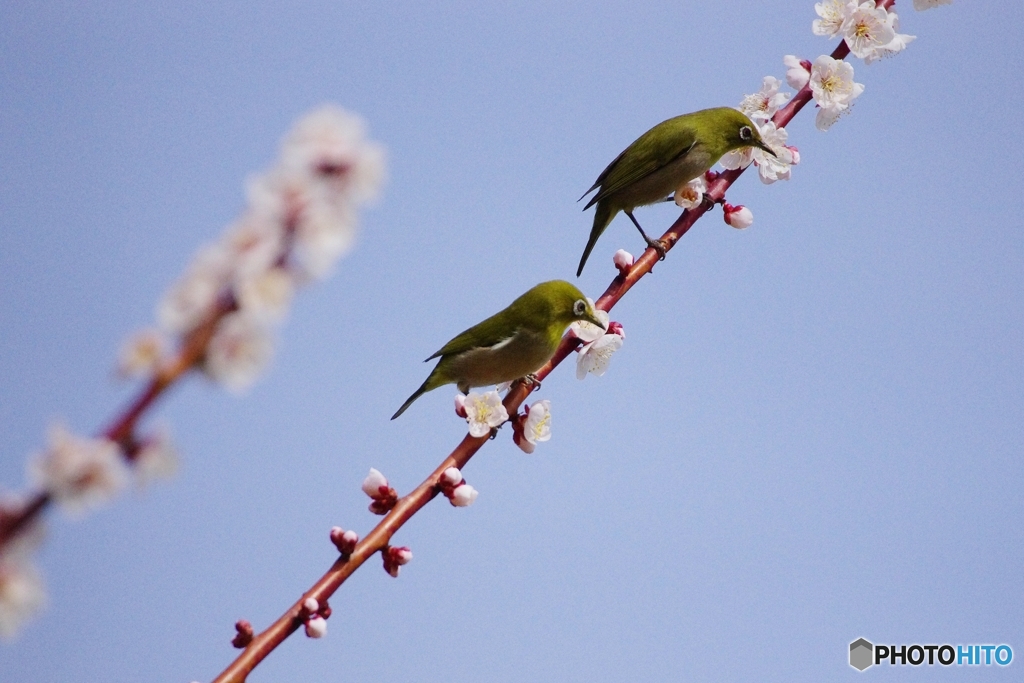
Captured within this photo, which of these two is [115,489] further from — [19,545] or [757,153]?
[757,153]

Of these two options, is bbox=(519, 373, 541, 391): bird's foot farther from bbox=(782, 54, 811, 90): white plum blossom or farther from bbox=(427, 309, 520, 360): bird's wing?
bbox=(782, 54, 811, 90): white plum blossom

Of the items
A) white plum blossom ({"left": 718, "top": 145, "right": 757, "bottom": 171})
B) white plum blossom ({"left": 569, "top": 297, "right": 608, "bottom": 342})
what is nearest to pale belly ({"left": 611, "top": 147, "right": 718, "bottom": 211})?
white plum blossom ({"left": 718, "top": 145, "right": 757, "bottom": 171})

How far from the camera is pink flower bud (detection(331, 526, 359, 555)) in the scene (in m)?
1.87

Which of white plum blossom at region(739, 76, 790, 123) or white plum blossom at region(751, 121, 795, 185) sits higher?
white plum blossom at region(739, 76, 790, 123)

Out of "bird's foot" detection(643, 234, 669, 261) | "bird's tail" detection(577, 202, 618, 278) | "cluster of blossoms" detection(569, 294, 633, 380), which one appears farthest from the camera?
"bird's tail" detection(577, 202, 618, 278)

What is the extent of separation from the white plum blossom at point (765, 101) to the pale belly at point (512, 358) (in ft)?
4.22

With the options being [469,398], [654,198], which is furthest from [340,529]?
[654,198]

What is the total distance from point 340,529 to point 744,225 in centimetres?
206

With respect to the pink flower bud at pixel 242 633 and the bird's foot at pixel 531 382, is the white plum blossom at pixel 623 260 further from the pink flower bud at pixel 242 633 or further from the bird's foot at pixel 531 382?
the pink flower bud at pixel 242 633

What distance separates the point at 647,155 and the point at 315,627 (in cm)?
330

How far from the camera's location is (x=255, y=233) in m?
0.70

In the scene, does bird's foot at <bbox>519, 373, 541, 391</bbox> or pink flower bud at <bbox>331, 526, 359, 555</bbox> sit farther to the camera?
bird's foot at <bbox>519, 373, 541, 391</bbox>

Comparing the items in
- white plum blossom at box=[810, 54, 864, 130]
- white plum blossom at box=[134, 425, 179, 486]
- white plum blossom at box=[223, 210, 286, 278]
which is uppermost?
white plum blossom at box=[810, 54, 864, 130]

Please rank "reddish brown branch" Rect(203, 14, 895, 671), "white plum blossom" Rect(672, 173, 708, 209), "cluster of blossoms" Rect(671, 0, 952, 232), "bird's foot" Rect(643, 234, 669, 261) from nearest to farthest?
"reddish brown branch" Rect(203, 14, 895, 671) < "bird's foot" Rect(643, 234, 669, 261) < "cluster of blossoms" Rect(671, 0, 952, 232) < "white plum blossom" Rect(672, 173, 708, 209)
